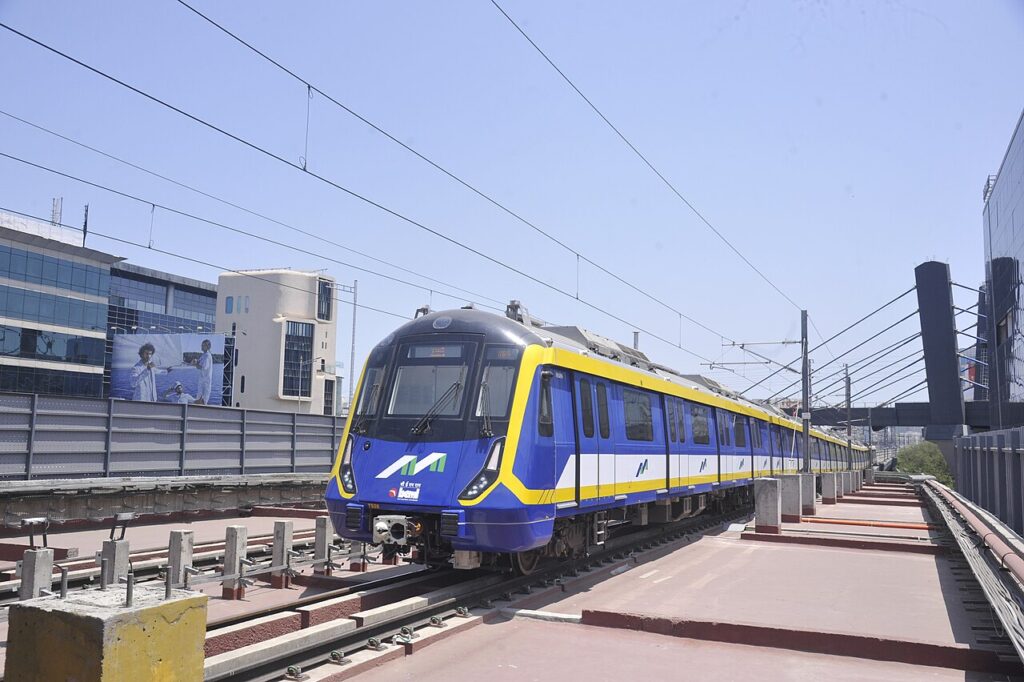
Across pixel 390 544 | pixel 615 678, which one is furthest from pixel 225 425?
pixel 615 678

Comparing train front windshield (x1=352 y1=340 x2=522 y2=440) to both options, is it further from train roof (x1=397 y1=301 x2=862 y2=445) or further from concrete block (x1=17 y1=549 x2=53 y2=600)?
concrete block (x1=17 y1=549 x2=53 y2=600)

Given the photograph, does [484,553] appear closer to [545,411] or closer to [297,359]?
[545,411]

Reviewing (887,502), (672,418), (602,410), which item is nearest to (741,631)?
(602,410)

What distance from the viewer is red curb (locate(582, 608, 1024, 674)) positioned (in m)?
7.94

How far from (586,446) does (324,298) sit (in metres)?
86.1

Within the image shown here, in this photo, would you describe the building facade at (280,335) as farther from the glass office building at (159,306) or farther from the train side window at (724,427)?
the train side window at (724,427)

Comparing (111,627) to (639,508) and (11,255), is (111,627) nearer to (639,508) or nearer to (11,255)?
(639,508)

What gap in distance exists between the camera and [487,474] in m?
10.1

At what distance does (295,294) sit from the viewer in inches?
3664

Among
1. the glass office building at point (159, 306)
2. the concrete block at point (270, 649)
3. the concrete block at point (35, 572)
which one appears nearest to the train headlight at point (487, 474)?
the concrete block at point (270, 649)

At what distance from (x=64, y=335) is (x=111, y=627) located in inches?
2750

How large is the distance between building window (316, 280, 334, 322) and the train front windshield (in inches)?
3341

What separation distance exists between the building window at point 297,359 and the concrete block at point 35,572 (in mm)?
84137

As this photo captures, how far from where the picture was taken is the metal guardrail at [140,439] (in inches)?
619
